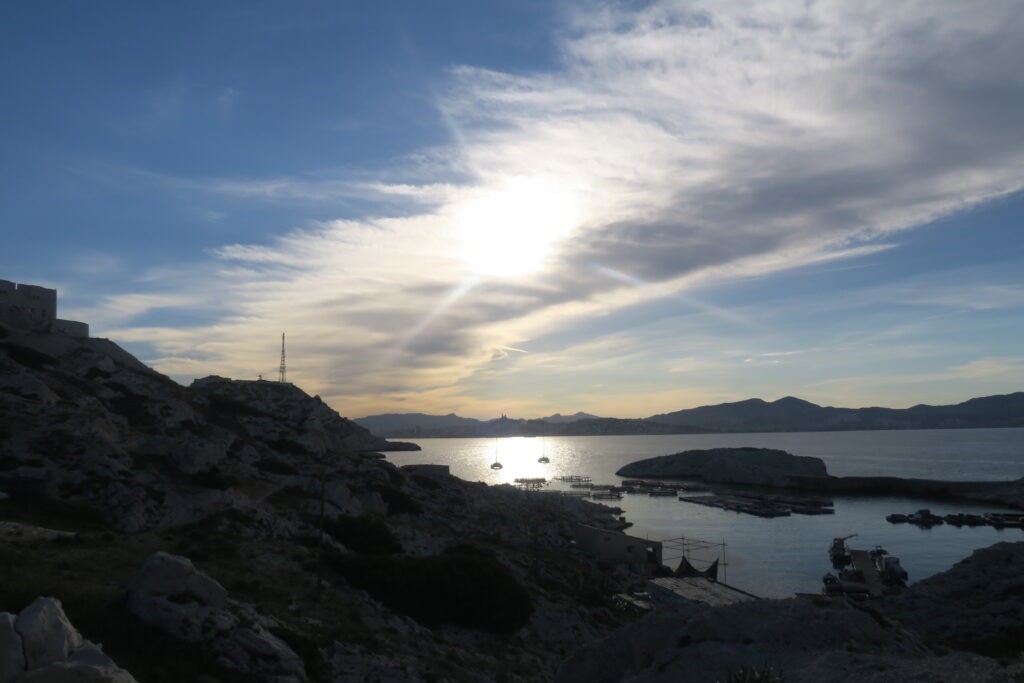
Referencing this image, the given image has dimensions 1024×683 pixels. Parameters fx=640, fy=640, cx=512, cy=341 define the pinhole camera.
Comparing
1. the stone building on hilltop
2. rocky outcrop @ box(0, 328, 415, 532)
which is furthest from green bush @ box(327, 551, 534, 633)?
the stone building on hilltop

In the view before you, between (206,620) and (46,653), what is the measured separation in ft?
25.4

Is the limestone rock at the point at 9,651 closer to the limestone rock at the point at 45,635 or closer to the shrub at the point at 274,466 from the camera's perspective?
the limestone rock at the point at 45,635

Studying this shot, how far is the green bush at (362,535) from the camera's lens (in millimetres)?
43344

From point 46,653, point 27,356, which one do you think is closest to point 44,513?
point 46,653

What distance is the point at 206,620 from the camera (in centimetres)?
1836

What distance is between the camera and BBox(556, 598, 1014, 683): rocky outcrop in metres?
13.3

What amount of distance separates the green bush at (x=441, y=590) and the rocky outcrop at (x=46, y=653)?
21841 mm

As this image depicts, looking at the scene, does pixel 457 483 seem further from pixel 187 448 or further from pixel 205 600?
pixel 205 600

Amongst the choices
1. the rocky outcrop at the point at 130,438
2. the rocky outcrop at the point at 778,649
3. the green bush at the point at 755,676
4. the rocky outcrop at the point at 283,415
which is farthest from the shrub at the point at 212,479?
the green bush at the point at 755,676

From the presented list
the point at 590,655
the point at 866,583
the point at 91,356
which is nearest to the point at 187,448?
the point at 91,356

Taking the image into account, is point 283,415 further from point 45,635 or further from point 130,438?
point 45,635

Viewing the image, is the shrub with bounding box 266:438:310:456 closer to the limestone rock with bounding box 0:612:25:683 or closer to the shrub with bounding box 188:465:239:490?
the shrub with bounding box 188:465:239:490

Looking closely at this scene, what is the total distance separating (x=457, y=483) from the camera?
272 feet

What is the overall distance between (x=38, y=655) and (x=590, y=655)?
1375 cm
